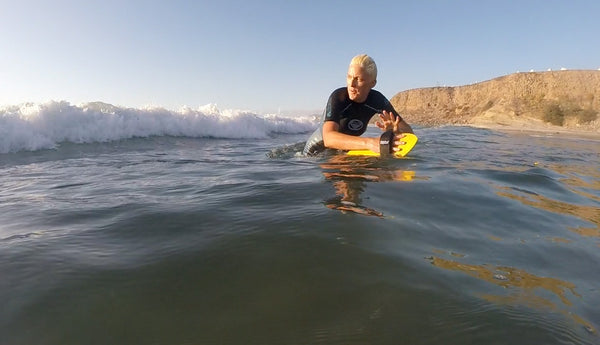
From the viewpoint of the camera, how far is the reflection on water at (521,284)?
1.49 meters

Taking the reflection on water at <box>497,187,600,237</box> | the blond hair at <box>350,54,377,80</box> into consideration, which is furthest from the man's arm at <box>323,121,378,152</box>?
the reflection on water at <box>497,187,600,237</box>

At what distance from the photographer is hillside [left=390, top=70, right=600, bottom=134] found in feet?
68.3

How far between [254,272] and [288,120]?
18470 mm

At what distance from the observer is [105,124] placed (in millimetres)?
10438

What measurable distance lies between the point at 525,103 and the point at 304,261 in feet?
89.2

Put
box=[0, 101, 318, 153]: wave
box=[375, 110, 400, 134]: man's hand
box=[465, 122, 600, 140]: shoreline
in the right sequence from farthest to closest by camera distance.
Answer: box=[465, 122, 600, 140]: shoreline → box=[0, 101, 318, 153]: wave → box=[375, 110, 400, 134]: man's hand

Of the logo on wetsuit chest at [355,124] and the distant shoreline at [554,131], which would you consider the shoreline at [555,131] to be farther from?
the logo on wetsuit chest at [355,124]

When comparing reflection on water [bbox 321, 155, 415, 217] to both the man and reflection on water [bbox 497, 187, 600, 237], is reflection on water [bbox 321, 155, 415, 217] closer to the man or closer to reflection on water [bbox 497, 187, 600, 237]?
the man

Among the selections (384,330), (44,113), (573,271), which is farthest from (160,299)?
(44,113)

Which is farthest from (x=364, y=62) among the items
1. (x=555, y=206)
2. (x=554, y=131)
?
(x=554, y=131)

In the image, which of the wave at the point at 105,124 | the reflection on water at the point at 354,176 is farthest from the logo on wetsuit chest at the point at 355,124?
the wave at the point at 105,124

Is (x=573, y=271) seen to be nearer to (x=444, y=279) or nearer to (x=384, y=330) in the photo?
(x=444, y=279)

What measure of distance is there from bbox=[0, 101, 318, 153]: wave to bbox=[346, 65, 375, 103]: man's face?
271 inches

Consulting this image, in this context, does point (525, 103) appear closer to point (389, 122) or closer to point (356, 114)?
point (356, 114)
